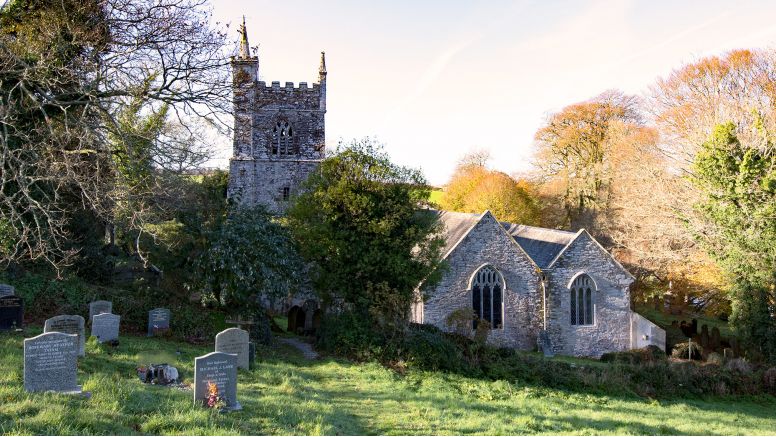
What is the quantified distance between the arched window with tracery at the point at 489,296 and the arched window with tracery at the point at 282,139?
1428 cm

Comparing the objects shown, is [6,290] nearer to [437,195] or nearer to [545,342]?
[545,342]

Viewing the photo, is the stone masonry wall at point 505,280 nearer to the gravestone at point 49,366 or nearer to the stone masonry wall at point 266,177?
the stone masonry wall at point 266,177

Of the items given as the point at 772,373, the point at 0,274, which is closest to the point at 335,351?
the point at 0,274

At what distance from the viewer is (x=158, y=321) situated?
1736 centimetres

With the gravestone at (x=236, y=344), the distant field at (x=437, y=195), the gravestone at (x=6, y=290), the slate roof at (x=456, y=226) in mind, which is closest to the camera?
the gravestone at (x=236, y=344)

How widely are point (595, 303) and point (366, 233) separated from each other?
13224 millimetres

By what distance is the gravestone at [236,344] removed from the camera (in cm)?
1334

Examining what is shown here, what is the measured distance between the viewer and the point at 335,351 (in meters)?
17.8

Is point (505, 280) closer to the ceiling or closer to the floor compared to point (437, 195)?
closer to the floor

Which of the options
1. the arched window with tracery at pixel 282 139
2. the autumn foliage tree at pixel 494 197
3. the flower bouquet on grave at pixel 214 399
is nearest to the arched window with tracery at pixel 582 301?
the autumn foliage tree at pixel 494 197

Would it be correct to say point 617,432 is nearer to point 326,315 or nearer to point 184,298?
point 326,315

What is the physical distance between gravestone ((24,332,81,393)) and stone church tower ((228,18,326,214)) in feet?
72.0

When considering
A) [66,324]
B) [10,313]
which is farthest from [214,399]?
[10,313]

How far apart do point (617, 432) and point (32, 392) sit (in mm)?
10575
